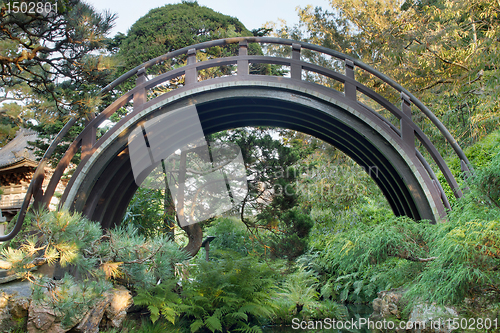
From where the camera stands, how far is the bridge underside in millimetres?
5953

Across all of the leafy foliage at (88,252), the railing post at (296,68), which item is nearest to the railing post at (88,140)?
the leafy foliage at (88,252)

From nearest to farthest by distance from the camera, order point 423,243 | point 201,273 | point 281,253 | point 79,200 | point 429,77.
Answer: point 423,243 → point 79,200 → point 201,273 → point 281,253 → point 429,77

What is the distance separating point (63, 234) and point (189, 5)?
11.6m

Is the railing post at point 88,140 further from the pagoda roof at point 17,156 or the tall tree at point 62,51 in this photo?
the pagoda roof at point 17,156

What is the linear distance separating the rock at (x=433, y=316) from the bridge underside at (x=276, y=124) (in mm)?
1586

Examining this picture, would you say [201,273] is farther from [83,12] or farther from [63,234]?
[83,12]

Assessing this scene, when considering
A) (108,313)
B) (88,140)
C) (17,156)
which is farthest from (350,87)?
(17,156)

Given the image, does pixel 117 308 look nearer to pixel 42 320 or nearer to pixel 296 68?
pixel 42 320

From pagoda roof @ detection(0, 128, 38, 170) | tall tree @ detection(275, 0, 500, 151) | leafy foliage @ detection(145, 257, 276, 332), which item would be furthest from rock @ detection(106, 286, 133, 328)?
tall tree @ detection(275, 0, 500, 151)

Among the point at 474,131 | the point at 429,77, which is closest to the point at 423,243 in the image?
the point at 474,131

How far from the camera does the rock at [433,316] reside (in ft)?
13.6

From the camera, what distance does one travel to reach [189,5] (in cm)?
1334

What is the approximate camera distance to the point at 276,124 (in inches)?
313

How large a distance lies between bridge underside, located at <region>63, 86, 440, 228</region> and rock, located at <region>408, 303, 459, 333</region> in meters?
1.59
